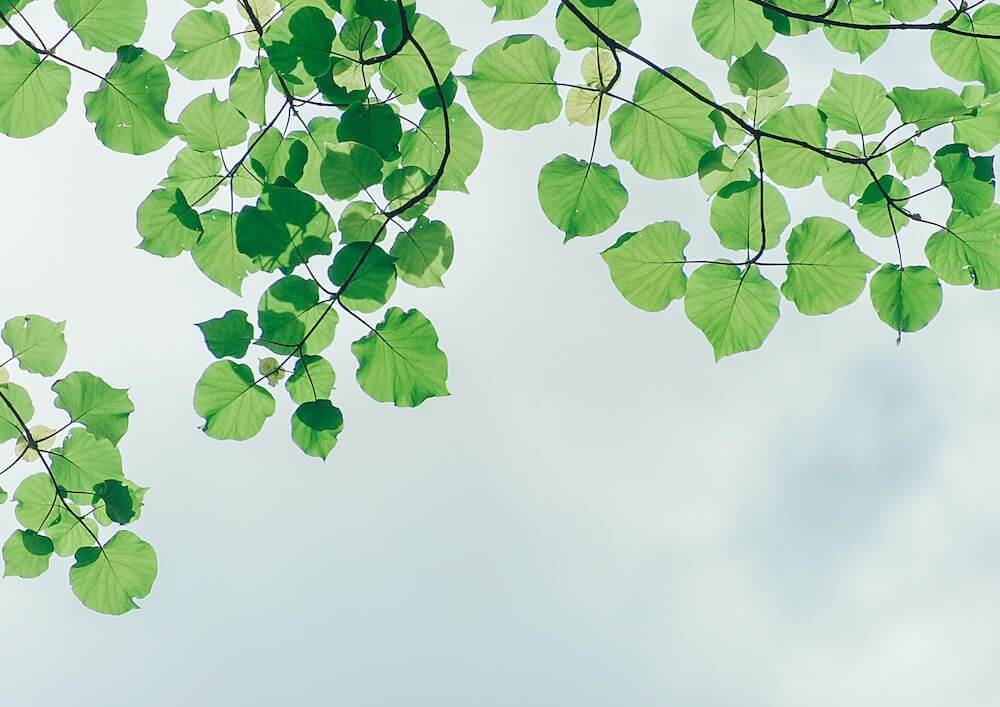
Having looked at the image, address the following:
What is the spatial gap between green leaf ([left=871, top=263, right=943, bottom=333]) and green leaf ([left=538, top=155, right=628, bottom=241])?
0.58m

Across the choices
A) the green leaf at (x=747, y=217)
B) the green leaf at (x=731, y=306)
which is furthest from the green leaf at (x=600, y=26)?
the green leaf at (x=731, y=306)

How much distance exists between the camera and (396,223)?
148 cm

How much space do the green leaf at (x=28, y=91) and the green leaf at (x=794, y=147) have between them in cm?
147

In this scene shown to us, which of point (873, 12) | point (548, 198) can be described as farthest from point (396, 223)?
point (873, 12)

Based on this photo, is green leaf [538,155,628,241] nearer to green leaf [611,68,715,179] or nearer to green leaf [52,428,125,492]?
green leaf [611,68,715,179]

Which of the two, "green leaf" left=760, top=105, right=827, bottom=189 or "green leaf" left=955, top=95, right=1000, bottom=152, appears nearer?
"green leaf" left=760, top=105, right=827, bottom=189

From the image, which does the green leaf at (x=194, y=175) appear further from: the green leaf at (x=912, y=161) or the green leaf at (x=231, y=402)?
the green leaf at (x=912, y=161)

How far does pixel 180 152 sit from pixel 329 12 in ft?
1.55

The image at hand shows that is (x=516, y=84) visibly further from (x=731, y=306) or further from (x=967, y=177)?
(x=967, y=177)

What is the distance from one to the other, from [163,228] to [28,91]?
37cm

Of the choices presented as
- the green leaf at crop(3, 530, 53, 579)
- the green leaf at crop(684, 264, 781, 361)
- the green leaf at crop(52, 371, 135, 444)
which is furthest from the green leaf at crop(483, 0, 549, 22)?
the green leaf at crop(3, 530, 53, 579)

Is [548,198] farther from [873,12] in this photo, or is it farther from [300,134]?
[873,12]

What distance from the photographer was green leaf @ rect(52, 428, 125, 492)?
174cm

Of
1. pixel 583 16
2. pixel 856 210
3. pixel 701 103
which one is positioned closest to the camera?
pixel 583 16
